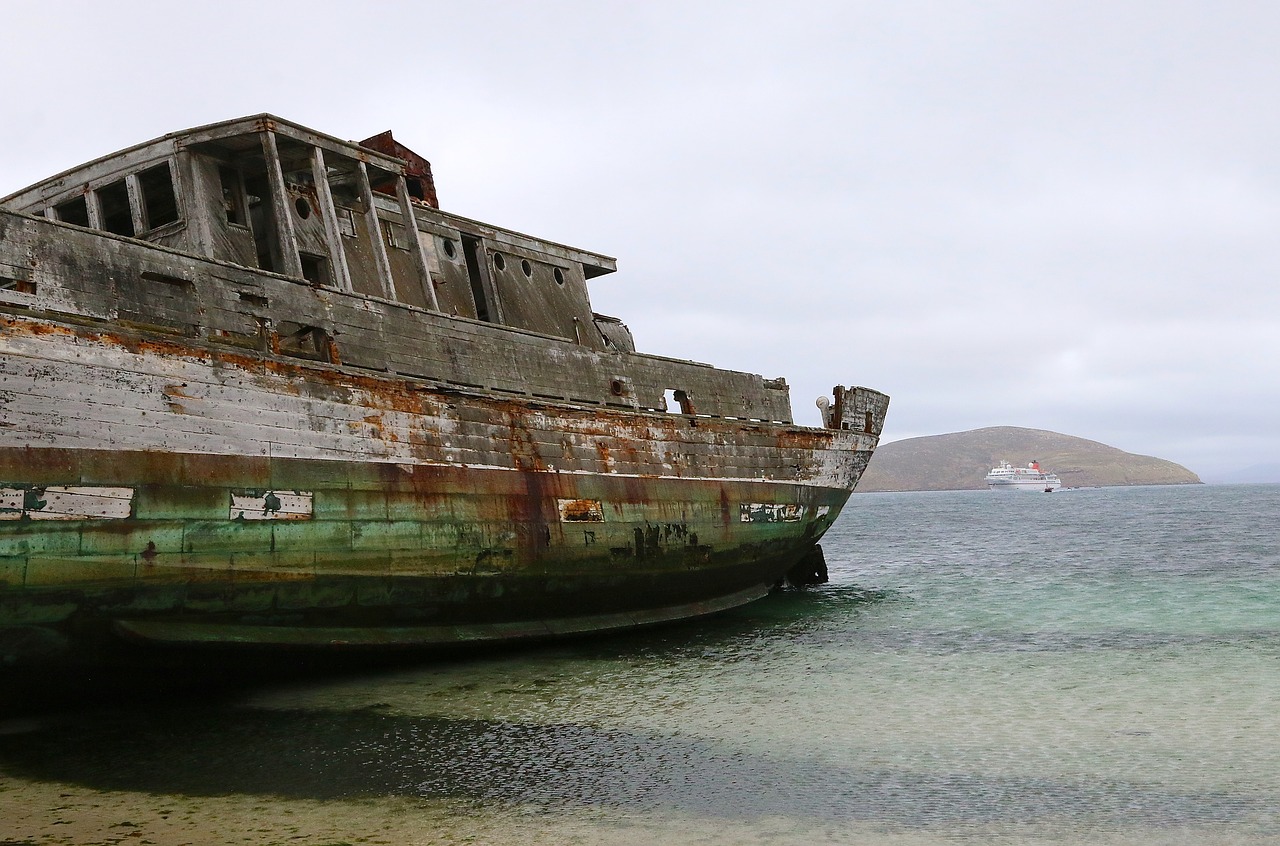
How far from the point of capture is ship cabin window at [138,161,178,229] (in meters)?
10.6

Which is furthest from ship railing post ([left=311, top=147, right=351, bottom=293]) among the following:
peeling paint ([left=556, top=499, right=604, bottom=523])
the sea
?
the sea

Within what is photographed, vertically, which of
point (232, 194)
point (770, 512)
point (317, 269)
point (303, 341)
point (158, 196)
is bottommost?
point (770, 512)

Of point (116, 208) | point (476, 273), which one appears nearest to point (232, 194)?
point (116, 208)

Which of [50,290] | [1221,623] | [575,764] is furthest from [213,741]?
[1221,623]

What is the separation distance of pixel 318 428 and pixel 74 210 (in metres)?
4.51

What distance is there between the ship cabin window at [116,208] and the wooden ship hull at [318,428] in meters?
0.04

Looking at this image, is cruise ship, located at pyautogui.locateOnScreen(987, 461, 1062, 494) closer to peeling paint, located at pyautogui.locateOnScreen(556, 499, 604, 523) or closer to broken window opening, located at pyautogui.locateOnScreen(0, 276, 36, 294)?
peeling paint, located at pyautogui.locateOnScreen(556, 499, 604, 523)

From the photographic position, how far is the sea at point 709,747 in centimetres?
624

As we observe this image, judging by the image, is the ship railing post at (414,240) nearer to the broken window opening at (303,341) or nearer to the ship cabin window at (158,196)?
the broken window opening at (303,341)

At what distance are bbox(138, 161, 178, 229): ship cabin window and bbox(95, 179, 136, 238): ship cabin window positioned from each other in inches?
8.0

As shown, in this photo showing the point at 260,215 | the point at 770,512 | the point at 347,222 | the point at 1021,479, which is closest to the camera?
the point at 260,215

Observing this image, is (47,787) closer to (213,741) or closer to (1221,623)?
(213,741)

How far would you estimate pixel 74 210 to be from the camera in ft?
37.2

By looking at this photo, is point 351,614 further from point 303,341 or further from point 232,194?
point 232,194
